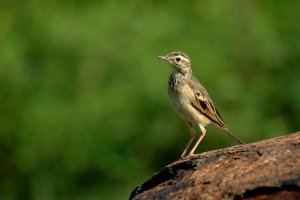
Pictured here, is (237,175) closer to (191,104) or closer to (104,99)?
(191,104)

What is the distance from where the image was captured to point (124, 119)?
68.8 ft

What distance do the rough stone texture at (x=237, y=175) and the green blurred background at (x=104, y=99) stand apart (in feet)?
33.1

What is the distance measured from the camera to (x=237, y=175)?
8828 millimetres

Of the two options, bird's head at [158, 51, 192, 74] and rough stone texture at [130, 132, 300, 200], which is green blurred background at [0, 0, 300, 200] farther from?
rough stone texture at [130, 132, 300, 200]

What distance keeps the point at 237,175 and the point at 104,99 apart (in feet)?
39.2

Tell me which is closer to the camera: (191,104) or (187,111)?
(187,111)

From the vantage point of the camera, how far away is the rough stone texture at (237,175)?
8.45 meters

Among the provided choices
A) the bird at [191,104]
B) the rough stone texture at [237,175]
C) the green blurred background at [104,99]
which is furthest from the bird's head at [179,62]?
the green blurred background at [104,99]

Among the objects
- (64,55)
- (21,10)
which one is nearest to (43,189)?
(64,55)

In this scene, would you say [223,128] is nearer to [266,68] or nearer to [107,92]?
[107,92]

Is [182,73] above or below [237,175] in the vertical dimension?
above

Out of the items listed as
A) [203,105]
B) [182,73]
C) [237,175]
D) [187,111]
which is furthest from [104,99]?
[237,175]

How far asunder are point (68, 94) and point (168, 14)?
3.29 meters

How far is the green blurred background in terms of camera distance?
20594 millimetres
